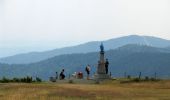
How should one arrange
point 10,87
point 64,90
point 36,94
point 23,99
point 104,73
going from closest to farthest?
point 23,99, point 36,94, point 64,90, point 10,87, point 104,73

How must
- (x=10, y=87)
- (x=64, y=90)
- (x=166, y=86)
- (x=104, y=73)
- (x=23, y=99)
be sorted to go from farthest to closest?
(x=104, y=73) → (x=166, y=86) → (x=10, y=87) → (x=64, y=90) → (x=23, y=99)

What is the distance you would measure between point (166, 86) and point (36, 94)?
21213mm

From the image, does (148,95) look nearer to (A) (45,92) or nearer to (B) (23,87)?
(A) (45,92)

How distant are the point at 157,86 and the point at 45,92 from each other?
732 inches

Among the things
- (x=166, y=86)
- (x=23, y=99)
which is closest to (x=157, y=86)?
(x=166, y=86)

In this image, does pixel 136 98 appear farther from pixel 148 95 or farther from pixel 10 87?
pixel 10 87

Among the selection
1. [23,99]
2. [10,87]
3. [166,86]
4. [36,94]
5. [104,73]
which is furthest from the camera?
[104,73]

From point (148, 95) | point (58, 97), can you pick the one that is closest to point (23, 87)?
point (58, 97)

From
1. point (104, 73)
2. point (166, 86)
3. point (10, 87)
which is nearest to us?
point (10, 87)

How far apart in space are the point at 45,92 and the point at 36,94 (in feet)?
6.68

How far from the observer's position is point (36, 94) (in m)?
48.8

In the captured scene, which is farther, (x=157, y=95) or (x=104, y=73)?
(x=104, y=73)

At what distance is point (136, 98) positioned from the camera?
46.7 meters

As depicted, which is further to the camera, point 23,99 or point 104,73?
point 104,73
